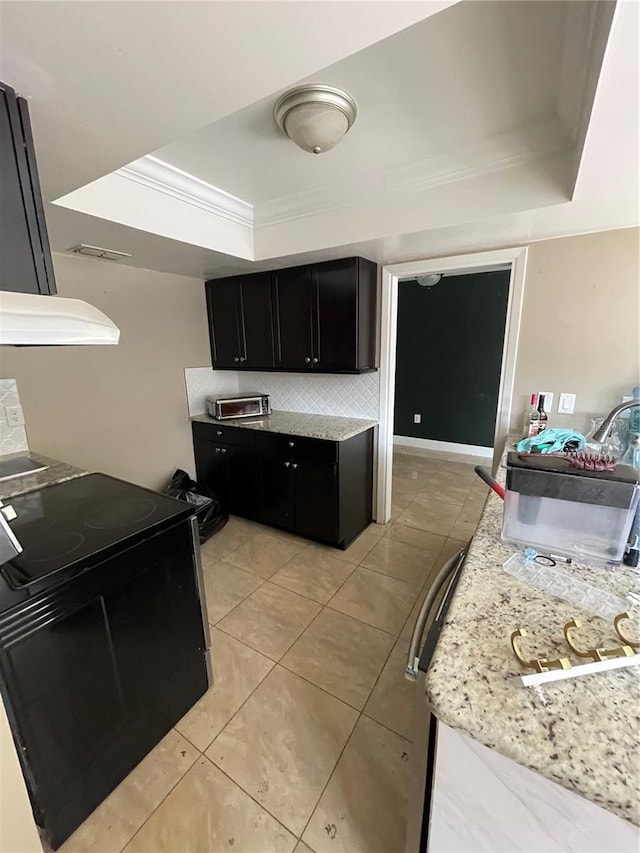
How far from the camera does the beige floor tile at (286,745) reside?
127cm

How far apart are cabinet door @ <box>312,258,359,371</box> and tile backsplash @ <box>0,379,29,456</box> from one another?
1.94 m

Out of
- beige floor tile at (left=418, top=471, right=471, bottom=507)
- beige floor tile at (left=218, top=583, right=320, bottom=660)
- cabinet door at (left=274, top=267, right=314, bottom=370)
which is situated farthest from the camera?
beige floor tile at (left=418, top=471, right=471, bottom=507)

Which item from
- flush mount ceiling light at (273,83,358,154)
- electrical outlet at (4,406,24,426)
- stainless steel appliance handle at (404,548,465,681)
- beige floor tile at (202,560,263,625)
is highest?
flush mount ceiling light at (273,83,358,154)

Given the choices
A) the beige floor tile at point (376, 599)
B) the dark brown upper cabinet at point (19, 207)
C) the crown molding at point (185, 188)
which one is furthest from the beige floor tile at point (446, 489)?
the dark brown upper cabinet at point (19, 207)

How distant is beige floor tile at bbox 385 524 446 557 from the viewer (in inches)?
109

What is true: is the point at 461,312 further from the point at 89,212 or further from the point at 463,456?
the point at 89,212

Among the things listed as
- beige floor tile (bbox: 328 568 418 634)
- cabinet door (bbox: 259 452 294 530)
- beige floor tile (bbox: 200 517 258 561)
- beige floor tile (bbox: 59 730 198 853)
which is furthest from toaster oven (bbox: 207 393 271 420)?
beige floor tile (bbox: 59 730 198 853)

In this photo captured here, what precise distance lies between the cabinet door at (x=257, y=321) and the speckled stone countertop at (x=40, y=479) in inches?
62.4

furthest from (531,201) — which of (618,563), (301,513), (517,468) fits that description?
(301,513)

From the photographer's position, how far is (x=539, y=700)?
0.59 metres

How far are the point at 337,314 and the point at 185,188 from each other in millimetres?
1175

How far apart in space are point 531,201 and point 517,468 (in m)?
1.33

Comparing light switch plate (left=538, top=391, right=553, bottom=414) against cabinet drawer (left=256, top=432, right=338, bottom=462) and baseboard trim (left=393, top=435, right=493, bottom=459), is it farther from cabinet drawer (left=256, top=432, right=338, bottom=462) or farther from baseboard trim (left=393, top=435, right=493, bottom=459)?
baseboard trim (left=393, top=435, right=493, bottom=459)

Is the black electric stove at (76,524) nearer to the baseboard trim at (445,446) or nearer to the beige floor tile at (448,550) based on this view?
the beige floor tile at (448,550)
